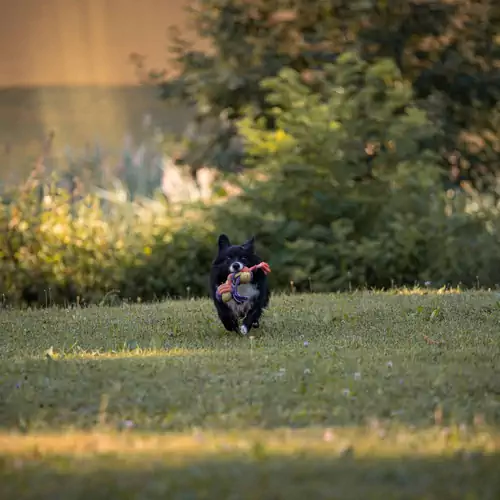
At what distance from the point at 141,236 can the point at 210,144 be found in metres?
5.09

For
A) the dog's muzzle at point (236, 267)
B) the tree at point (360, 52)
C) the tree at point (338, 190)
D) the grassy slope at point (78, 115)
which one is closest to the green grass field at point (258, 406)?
the dog's muzzle at point (236, 267)

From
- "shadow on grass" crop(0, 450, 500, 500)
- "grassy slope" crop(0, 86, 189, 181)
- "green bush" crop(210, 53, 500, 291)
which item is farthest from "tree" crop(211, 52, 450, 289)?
"shadow on grass" crop(0, 450, 500, 500)

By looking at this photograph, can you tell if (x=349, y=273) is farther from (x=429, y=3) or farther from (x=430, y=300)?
(x=429, y=3)

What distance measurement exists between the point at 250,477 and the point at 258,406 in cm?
178

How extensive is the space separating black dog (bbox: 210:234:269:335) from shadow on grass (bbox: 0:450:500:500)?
158 inches

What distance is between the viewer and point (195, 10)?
19.2m

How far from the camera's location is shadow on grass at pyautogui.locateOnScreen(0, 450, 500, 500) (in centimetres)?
470

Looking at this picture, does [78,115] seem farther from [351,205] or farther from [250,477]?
[250,477]

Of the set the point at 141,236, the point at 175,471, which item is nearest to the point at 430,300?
the point at 141,236

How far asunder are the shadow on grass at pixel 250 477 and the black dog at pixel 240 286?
158 inches

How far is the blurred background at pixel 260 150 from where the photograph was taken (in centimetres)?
1509

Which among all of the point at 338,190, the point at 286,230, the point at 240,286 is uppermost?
the point at 338,190

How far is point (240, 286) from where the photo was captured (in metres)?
9.27

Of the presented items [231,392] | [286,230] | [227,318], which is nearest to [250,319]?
[227,318]
